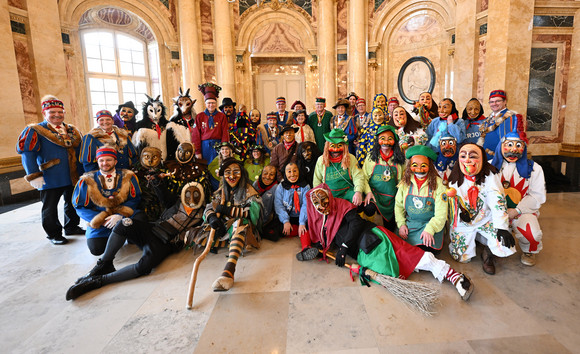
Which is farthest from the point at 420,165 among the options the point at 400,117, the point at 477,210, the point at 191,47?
the point at 191,47

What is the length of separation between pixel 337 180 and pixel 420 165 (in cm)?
115

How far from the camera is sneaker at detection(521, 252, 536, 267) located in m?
3.20

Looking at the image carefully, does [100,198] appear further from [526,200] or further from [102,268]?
[526,200]

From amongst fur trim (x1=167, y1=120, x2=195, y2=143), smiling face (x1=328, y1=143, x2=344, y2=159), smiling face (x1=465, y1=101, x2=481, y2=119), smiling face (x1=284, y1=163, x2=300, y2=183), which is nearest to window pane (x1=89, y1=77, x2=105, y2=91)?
fur trim (x1=167, y1=120, x2=195, y2=143)

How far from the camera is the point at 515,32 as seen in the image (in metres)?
6.87

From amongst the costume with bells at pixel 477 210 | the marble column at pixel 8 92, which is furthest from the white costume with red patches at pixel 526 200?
the marble column at pixel 8 92

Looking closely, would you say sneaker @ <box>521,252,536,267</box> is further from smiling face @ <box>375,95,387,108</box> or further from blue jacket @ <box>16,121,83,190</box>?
blue jacket @ <box>16,121,83,190</box>

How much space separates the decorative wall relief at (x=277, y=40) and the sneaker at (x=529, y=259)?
10.5 m

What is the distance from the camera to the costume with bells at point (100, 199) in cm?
350

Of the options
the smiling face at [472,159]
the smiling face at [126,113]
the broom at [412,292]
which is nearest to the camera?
the broom at [412,292]

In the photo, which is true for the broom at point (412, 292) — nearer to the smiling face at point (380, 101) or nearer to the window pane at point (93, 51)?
the smiling face at point (380, 101)

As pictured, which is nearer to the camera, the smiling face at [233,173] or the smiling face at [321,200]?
the smiling face at [321,200]

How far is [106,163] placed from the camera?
3.54 m

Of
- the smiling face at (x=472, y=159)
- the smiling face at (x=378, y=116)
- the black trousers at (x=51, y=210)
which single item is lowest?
the black trousers at (x=51, y=210)
